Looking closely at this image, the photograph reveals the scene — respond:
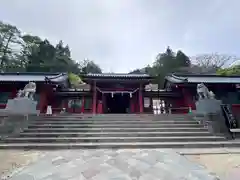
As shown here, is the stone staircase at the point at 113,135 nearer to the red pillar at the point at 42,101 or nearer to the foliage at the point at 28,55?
the red pillar at the point at 42,101

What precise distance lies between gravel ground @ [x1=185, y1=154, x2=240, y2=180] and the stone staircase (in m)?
1.22

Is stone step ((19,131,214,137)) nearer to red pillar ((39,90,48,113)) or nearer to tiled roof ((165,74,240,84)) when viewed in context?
red pillar ((39,90,48,113))

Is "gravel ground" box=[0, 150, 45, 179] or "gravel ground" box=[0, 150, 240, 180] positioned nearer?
"gravel ground" box=[0, 150, 240, 180]

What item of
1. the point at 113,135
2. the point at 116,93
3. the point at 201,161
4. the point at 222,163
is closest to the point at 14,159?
the point at 113,135

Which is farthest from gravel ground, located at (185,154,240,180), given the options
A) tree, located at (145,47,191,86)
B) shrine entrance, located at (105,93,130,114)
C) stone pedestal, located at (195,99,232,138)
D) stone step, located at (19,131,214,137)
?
tree, located at (145,47,191,86)

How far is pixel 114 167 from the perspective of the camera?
14.5 ft

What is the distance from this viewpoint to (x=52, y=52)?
1467 inches

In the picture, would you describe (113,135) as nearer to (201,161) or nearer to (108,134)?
(108,134)

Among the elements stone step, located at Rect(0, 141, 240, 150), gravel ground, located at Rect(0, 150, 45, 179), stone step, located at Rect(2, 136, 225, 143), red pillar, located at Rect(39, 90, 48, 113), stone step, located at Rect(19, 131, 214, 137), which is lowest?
gravel ground, located at Rect(0, 150, 45, 179)

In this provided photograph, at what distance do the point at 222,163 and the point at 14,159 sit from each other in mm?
5525

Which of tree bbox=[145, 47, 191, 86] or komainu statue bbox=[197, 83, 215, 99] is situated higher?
tree bbox=[145, 47, 191, 86]

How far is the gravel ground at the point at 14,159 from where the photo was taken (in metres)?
4.36

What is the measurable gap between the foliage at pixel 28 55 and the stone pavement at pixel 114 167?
29921mm

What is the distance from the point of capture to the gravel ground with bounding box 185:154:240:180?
399cm
